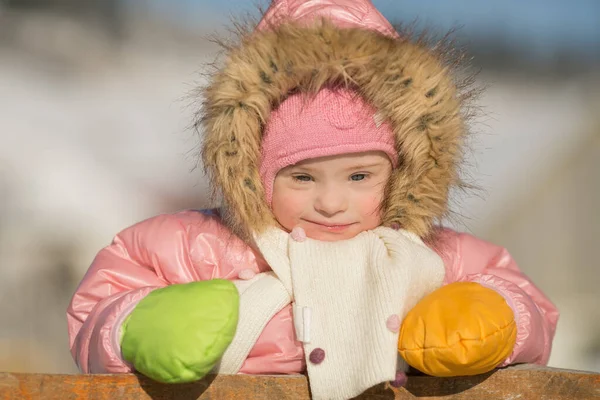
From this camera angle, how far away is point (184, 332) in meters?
1.21

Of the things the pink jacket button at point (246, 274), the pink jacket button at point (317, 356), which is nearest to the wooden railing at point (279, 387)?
the pink jacket button at point (317, 356)

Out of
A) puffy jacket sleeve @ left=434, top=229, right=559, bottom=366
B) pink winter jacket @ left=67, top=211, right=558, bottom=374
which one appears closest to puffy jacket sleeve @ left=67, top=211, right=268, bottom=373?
pink winter jacket @ left=67, top=211, right=558, bottom=374

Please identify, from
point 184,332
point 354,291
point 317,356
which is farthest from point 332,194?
point 184,332

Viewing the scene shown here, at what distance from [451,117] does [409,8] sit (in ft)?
7.25

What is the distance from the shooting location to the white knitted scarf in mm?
1355

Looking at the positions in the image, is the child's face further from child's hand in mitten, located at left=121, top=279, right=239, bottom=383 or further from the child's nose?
child's hand in mitten, located at left=121, top=279, right=239, bottom=383

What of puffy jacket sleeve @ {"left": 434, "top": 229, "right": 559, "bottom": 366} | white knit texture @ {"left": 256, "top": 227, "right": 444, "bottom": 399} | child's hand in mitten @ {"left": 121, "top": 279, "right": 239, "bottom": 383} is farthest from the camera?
puffy jacket sleeve @ {"left": 434, "top": 229, "right": 559, "bottom": 366}

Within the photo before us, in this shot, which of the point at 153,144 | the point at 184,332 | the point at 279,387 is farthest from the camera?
the point at 153,144

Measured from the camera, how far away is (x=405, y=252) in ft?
4.83

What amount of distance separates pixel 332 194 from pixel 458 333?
13.2 inches

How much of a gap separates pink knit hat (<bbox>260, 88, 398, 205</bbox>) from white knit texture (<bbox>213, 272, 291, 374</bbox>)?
173 millimetres

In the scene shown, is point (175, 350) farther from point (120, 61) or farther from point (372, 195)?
point (120, 61)

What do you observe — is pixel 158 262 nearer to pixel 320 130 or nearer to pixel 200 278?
pixel 200 278

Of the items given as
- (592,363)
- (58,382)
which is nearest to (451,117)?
(58,382)
